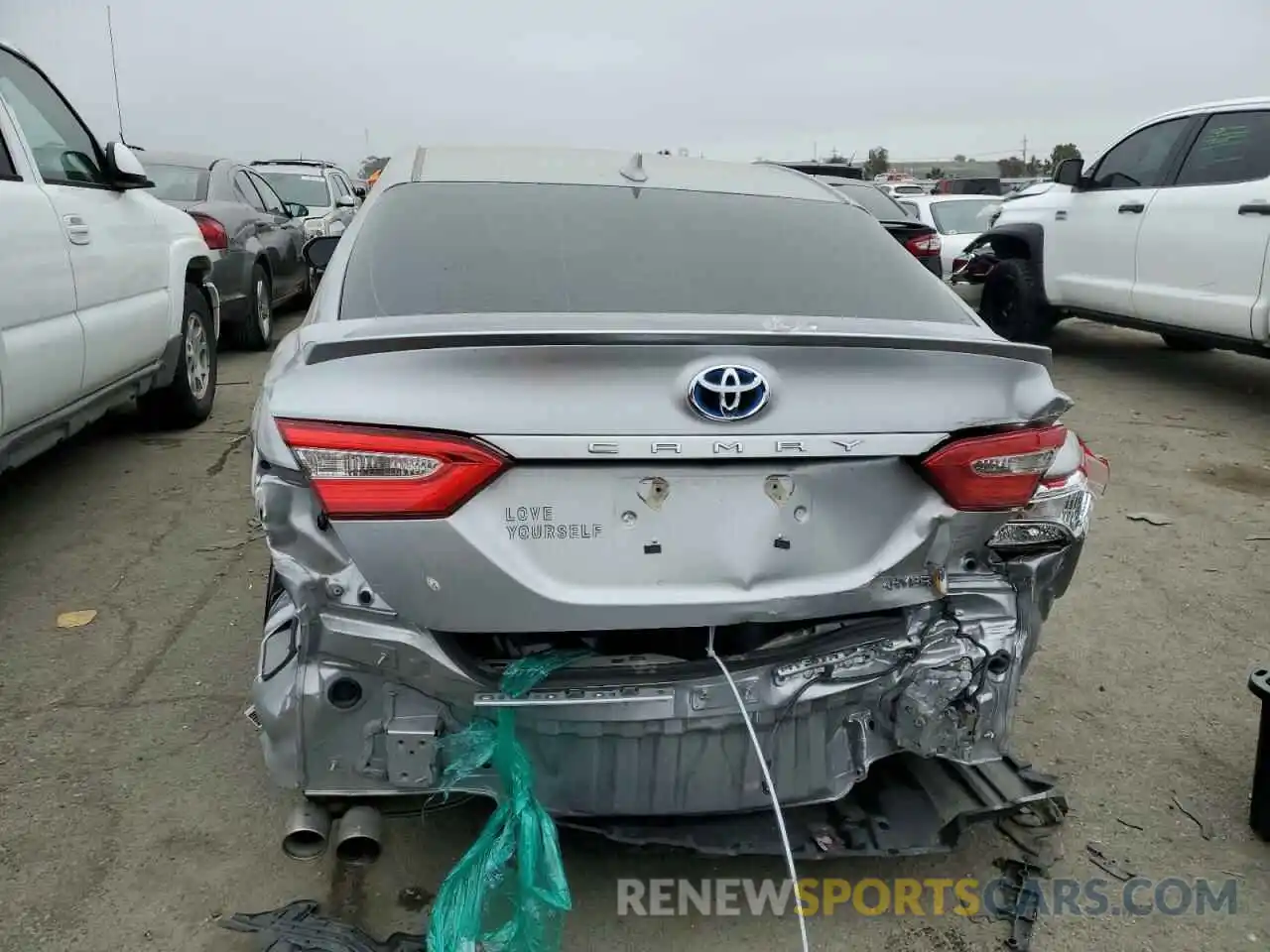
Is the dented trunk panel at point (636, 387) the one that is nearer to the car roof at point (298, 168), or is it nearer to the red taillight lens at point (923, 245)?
the red taillight lens at point (923, 245)

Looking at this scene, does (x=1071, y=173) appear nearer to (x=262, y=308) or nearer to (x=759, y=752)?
(x=262, y=308)

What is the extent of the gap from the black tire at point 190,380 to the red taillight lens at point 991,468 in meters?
5.05

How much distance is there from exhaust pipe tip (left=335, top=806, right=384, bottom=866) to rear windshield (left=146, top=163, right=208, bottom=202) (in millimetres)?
7413

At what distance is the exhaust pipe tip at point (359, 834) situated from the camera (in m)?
2.38

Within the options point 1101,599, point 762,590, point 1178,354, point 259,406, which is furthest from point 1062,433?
point 1178,354

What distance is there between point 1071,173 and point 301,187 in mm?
10245

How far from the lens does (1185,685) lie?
3.57 metres

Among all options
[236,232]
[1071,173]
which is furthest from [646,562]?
[1071,173]

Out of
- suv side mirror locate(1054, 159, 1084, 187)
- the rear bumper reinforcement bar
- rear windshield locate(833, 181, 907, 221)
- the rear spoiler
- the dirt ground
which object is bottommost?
the dirt ground

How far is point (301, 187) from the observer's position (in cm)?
1456

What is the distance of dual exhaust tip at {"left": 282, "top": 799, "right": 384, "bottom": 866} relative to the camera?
2373 millimetres

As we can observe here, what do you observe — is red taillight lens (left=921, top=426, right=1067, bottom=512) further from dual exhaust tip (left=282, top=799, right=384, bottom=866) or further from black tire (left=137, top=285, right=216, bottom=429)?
black tire (left=137, top=285, right=216, bottom=429)

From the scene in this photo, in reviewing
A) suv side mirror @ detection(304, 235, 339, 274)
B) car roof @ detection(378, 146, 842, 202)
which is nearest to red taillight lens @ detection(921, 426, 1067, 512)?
car roof @ detection(378, 146, 842, 202)

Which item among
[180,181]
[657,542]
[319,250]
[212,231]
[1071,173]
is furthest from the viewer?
[180,181]
